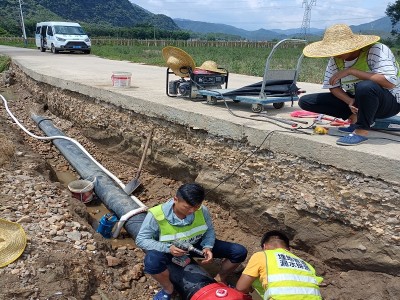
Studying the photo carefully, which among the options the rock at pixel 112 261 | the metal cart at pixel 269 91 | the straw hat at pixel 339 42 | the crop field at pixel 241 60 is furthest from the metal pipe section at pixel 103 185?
the crop field at pixel 241 60

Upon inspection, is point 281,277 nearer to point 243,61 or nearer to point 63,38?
point 243,61

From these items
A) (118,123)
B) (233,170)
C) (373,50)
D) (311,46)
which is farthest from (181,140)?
(373,50)

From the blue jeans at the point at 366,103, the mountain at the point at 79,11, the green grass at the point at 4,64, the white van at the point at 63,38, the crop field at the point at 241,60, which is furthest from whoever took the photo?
the mountain at the point at 79,11

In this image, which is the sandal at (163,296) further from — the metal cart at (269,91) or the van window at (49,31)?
the van window at (49,31)

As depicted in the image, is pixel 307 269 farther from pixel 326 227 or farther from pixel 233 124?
pixel 233 124

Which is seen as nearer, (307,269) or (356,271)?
(307,269)

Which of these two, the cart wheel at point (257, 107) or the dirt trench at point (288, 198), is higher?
the cart wheel at point (257, 107)

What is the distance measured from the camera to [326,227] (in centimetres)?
367

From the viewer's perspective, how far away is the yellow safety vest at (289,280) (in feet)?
8.60

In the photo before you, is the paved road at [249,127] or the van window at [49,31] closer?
the paved road at [249,127]

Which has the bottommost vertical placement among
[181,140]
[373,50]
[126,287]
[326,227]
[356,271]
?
[126,287]

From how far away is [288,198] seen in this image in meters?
3.89

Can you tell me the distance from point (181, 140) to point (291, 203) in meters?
1.83

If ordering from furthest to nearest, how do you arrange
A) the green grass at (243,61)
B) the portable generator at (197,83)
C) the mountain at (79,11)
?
the mountain at (79,11), the green grass at (243,61), the portable generator at (197,83)
